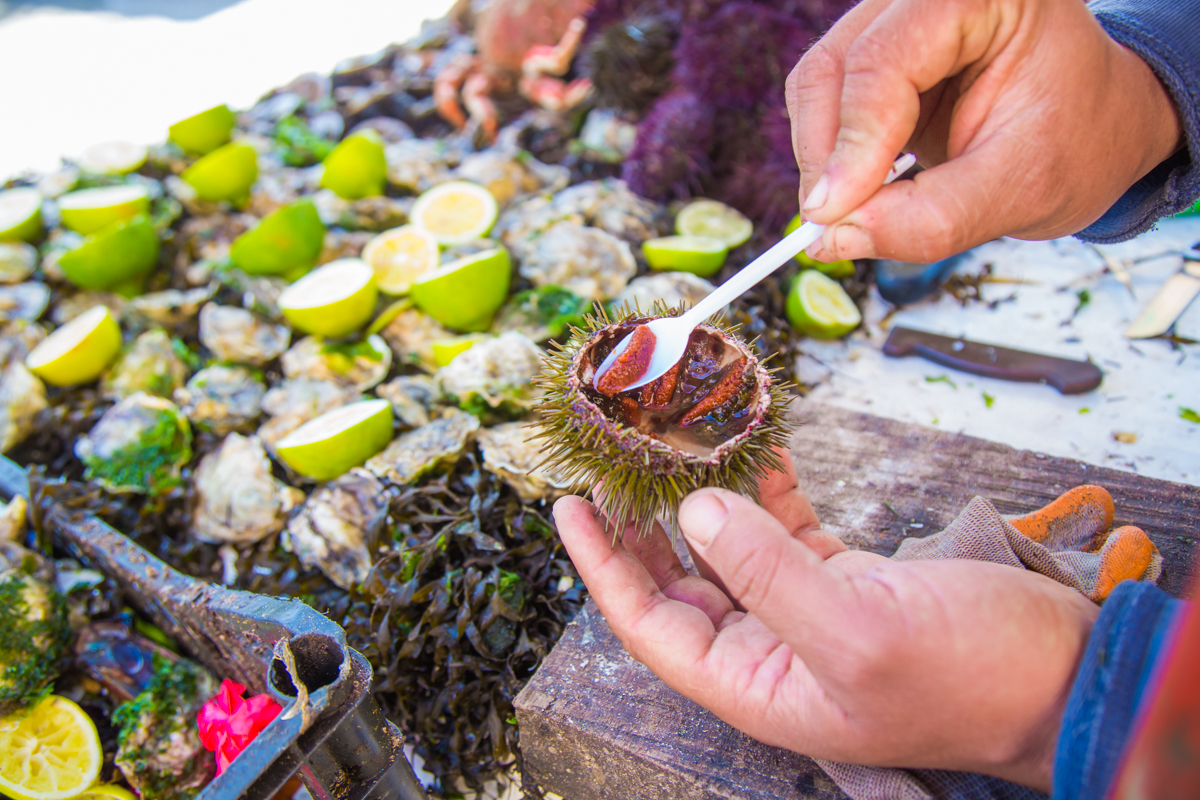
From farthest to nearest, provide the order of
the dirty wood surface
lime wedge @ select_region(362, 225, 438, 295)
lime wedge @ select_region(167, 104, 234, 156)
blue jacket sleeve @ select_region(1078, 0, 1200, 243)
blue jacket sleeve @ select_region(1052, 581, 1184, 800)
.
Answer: lime wedge @ select_region(167, 104, 234, 156) → lime wedge @ select_region(362, 225, 438, 295) → blue jacket sleeve @ select_region(1078, 0, 1200, 243) → the dirty wood surface → blue jacket sleeve @ select_region(1052, 581, 1184, 800)

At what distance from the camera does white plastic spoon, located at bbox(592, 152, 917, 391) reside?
1183mm

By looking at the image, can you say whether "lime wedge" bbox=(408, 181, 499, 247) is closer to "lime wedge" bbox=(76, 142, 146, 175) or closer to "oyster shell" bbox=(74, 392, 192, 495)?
"oyster shell" bbox=(74, 392, 192, 495)

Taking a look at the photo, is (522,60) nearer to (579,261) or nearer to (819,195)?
(579,261)

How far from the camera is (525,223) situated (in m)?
2.55

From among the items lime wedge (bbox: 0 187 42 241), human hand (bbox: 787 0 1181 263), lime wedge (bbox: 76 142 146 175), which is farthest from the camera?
lime wedge (bbox: 76 142 146 175)

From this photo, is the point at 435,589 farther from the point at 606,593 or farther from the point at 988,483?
the point at 988,483

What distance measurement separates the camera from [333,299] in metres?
2.08

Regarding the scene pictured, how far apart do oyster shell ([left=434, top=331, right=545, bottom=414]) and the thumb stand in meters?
1.03

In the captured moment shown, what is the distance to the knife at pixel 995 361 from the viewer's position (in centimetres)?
204

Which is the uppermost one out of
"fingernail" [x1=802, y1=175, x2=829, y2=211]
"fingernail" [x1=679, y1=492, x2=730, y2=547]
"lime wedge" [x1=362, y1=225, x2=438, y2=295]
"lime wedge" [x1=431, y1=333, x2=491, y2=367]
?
"fingernail" [x1=802, y1=175, x2=829, y2=211]

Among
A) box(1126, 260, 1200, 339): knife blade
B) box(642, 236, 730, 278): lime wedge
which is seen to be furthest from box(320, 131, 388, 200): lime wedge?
box(1126, 260, 1200, 339): knife blade

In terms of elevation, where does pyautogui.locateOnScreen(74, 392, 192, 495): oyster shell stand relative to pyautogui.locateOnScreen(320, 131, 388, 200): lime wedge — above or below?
below

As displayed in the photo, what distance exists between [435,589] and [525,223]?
151 cm

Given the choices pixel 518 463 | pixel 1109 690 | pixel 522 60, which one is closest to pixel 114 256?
pixel 518 463
